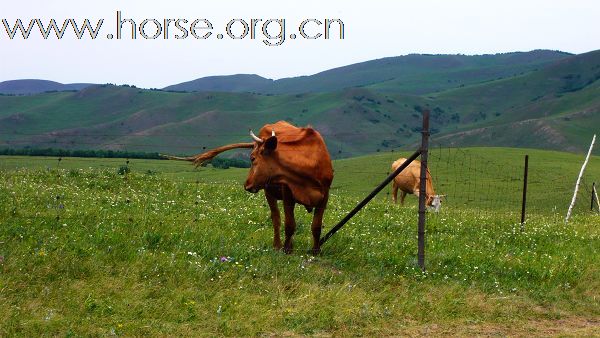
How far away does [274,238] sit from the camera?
16.8 metres

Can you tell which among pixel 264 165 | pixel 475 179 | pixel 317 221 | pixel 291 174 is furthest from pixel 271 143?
pixel 475 179

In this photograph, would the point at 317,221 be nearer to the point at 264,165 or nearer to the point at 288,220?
the point at 288,220

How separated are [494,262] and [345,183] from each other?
49105 mm

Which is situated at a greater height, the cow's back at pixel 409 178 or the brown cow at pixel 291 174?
the brown cow at pixel 291 174

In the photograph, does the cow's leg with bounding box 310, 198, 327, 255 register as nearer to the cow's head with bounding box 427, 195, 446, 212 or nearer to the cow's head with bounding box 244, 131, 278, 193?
the cow's head with bounding box 244, 131, 278, 193

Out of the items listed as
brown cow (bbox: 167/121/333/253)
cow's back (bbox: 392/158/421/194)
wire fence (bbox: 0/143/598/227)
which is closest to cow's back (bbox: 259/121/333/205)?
brown cow (bbox: 167/121/333/253)

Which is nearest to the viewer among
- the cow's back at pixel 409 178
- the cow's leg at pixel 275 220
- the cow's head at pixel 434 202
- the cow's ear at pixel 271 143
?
the cow's ear at pixel 271 143

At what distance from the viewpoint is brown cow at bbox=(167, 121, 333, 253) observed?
16391 mm

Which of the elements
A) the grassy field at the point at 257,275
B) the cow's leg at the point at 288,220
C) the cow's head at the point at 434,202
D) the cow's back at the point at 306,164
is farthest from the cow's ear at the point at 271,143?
the cow's head at the point at 434,202

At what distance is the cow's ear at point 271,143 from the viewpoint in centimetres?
1628

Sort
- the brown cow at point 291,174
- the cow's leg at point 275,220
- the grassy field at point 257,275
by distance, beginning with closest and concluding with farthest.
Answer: the grassy field at point 257,275, the brown cow at point 291,174, the cow's leg at point 275,220

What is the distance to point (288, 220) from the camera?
16.5 metres

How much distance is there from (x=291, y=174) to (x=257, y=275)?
9.38ft

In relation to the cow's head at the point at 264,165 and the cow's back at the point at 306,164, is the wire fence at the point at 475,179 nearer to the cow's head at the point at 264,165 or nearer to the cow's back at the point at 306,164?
the cow's back at the point at 306,164
